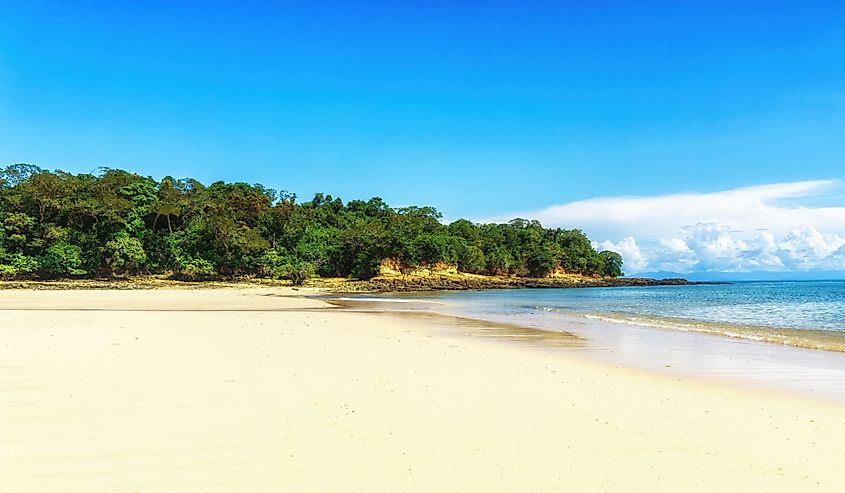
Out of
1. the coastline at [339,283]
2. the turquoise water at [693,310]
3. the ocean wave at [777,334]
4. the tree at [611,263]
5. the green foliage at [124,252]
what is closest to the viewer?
the ocean wave at [777,334]

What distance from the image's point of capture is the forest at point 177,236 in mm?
59250

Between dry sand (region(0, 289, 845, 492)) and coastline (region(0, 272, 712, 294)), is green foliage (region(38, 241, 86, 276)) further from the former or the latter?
dry sand (region(0, 289, 845, 492))

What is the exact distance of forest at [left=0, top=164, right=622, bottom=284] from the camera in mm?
59250

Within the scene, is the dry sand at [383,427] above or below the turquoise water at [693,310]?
above

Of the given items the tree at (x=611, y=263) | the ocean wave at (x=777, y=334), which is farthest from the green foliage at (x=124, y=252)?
the tree at (x=611, y=263)

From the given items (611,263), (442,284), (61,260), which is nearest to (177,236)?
(61,260)

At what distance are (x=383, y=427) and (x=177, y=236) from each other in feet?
221

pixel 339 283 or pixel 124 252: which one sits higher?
pixel 124 252

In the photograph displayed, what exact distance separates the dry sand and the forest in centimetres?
5620

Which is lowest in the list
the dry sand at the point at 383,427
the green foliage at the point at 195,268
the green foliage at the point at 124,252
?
the dry sand at the point at 383,427

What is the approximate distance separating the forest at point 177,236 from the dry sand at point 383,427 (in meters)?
56.2

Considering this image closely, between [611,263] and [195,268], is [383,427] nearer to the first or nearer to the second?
[195,268]

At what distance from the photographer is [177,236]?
2611 inches

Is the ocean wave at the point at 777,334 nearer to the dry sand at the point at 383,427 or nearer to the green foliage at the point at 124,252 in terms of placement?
the dry sand at the point at 383,427
